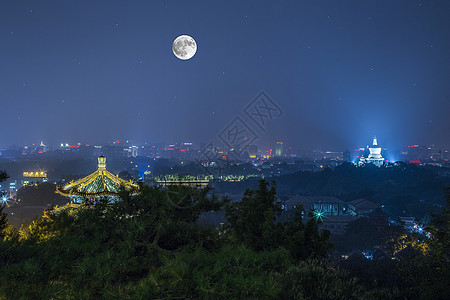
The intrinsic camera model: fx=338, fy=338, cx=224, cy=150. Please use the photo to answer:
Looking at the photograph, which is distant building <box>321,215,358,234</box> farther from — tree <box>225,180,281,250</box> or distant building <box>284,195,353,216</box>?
tree <box>225,180,281,250</box>

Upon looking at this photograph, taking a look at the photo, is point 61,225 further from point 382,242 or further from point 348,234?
point 348,234

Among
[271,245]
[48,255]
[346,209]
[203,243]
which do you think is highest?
[48,255]

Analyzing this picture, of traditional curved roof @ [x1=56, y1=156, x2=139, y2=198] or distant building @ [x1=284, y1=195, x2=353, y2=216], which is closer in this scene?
traditional curved roof @ [x1=56, y1=156, x2=139, y2=198]

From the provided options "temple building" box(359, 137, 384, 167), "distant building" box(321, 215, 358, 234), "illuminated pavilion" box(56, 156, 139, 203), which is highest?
"illuminated pavilion" box(56, 156, 139, 203)

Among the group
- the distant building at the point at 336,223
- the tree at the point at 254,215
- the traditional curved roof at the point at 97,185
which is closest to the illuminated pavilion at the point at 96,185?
the traditional curved roof at the point at 97,185

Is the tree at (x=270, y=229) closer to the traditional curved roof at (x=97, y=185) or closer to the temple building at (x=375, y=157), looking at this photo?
the traditional curved roof at (x=97, y=185)

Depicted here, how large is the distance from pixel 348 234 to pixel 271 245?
1548cm

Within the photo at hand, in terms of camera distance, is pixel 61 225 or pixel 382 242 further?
pixel 382 242

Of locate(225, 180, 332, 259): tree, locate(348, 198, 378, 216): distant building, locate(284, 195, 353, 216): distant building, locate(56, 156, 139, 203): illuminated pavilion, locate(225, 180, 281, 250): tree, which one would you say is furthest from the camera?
locate(284, 195, 353, 216): distant building

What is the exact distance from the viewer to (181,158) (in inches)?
3049

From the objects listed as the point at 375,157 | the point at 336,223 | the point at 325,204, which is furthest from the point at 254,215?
the point at 375,157

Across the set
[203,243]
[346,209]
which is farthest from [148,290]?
[346,209]

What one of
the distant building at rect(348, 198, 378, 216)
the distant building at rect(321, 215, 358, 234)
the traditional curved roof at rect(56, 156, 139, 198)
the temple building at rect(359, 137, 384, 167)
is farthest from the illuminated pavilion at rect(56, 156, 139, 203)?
the temple building at rect(359, 137, 384, 167)

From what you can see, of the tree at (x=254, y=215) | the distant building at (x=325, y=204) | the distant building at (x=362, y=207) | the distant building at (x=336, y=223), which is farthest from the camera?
the distant building at (x=325, y=204)
